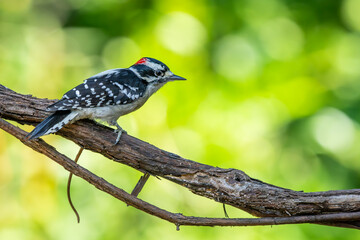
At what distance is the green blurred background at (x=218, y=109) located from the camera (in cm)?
336

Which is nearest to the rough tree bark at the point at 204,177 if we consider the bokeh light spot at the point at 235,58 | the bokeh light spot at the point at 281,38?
the bokeh light spot at the point at 235,58

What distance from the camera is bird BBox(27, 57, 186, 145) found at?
7.20 feet

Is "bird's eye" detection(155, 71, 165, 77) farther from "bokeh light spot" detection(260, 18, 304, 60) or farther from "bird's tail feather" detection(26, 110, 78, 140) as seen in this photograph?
"bokeh light spot" detection(260, 18, 304, 60)

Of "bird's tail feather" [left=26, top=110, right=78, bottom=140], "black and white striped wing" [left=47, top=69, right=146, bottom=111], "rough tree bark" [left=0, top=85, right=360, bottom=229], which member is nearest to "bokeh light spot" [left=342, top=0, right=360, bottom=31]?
"black and white striped wing" [left=47, top=69, right=146, bottom=111]

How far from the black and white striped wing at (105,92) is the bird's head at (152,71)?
45 mm

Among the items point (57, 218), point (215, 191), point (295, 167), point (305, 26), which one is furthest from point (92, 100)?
point (305, 26)

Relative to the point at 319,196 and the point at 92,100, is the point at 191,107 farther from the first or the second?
the point at 319,196

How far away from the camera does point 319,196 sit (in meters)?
1.91

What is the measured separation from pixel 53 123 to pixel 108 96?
0.44m

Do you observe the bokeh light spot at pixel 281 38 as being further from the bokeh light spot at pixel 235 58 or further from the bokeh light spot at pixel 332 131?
the bokeh light spot at pixel 332 131

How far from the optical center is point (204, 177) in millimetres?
2053

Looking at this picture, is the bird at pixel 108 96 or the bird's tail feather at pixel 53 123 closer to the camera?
the bird's tail feather at pixel 53 123

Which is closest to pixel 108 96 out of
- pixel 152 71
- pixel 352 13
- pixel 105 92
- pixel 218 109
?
pixel 105 92

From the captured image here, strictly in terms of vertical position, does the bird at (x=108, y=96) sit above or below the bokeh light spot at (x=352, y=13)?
below
